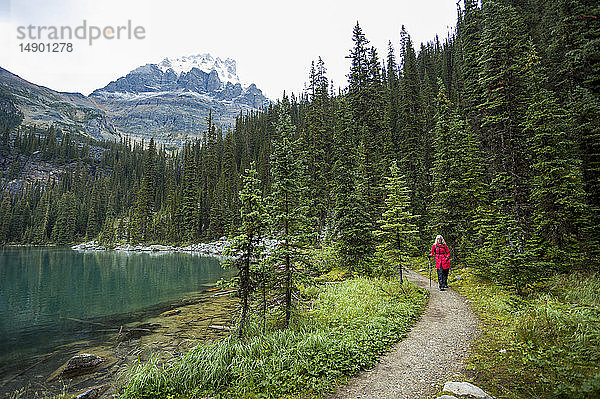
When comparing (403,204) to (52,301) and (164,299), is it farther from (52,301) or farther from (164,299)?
(52,301)

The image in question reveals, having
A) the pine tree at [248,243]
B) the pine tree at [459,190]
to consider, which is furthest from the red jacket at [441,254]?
the pine tree at [248,243]

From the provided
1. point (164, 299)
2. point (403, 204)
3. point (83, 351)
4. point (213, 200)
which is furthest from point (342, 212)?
point (213, 200)

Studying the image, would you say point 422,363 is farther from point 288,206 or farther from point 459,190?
point 459,190

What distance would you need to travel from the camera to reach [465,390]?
486cm

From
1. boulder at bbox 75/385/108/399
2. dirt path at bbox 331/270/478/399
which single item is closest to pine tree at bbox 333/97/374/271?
dirt path at bbox 331/270/478/399

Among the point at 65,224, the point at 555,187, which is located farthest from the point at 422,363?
the point at 65,224

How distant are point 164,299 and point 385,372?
21.3m

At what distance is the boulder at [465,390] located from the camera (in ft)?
15.5

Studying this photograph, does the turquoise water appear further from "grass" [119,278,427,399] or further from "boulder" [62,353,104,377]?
"grass" [119,278,427,399]

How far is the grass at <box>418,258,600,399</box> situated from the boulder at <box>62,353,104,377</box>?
13076mm

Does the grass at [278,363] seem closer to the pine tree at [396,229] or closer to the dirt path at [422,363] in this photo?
the dirt path at [422,363]

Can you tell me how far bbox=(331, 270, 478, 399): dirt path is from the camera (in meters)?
5.45

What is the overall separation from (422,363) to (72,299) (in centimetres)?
2813

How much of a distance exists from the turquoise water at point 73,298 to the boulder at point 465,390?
16.8 metres
